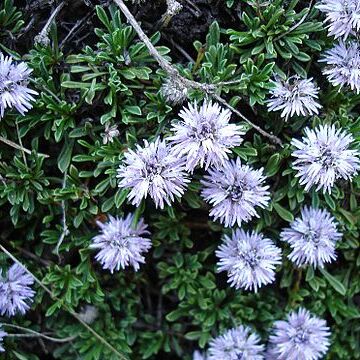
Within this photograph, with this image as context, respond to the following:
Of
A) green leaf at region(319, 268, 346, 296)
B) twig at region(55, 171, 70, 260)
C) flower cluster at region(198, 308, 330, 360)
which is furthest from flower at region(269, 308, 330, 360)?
twig at region(55, 171, 70, 260)

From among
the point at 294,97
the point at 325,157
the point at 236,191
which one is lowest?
the point at 236,191

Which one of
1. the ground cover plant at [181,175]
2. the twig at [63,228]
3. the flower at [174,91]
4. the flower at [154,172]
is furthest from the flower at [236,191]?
the twig at [63,228]

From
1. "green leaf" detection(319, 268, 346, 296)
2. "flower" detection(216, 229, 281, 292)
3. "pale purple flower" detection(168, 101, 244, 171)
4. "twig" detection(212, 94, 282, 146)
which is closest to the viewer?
"pale purple flower" detection(168, 101, 244, 171)

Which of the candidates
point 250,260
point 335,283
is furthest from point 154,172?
point 335,283

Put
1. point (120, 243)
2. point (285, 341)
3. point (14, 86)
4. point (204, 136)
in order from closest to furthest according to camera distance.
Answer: point (204, 136) < point (14, 86) < point (120, 243) < point (285, 341)

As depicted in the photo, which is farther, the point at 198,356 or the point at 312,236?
the point at 198,356

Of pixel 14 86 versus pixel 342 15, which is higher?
pixel 342 15

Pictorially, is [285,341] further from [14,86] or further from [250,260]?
[14,86]

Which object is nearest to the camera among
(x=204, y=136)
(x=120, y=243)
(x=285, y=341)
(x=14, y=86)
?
(x=204, y=136)

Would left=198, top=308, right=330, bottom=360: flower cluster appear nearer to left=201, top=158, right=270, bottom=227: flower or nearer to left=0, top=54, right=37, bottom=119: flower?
left=201, top=158, right=270, bottom=227: flower
